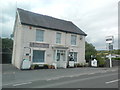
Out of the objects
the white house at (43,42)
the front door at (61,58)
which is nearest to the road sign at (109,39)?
the white house at (43,42)

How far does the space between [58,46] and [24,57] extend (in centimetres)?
564

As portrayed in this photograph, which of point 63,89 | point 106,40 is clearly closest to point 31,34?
point 63,89

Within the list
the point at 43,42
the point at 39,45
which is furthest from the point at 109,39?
the point at 39,45

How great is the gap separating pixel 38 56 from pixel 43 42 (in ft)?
7.19

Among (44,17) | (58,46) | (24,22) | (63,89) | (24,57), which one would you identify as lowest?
(63,89)

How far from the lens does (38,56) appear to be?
64.5 ft

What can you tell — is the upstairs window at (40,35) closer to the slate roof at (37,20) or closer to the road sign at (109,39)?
the slate roof at (37,20)

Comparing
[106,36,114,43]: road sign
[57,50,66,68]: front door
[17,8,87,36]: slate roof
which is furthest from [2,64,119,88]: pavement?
[106,36,114,43]: road sign

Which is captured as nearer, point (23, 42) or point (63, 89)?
point (63, 89)

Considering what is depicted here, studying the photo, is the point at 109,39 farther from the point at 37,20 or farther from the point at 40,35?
the point at 37,20

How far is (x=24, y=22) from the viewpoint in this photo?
60.1ft

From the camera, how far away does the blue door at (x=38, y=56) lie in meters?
19.2

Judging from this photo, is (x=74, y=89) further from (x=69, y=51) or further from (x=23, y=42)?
(x=69, y=51)

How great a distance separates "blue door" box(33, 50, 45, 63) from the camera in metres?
19.2
